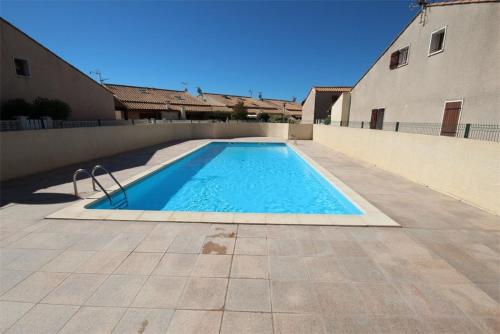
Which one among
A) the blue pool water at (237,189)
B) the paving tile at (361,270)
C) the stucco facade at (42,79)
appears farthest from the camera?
the stucco facade at (42,79)

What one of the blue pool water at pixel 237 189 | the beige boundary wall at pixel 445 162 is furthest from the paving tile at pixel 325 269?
the beige boundary wall at pixel 445 162

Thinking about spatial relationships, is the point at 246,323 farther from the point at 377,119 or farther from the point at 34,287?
the point at 377,119

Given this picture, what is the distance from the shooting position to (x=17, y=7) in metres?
9.08

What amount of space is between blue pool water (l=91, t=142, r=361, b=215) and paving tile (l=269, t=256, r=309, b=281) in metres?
2.80

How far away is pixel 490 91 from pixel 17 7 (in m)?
18.1

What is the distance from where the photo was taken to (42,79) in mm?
11031

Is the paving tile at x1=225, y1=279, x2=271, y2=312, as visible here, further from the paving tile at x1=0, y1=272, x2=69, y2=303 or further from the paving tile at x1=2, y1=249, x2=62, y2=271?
the paving tile at x1=2, y1=249, x2=62, y2=271

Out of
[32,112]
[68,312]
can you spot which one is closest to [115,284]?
[68,312]

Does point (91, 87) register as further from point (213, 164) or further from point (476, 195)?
point (476, 195)

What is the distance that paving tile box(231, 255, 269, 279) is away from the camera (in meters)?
2.96

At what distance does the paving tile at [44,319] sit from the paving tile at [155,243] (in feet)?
3.75

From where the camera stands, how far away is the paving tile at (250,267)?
2.96 meters

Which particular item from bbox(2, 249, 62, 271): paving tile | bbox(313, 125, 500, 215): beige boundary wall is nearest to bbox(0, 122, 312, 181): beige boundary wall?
bbox(2, 249, 62, 271): paving tile

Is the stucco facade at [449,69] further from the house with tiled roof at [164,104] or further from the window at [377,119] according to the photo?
the house with tiled roof at [164,104]
